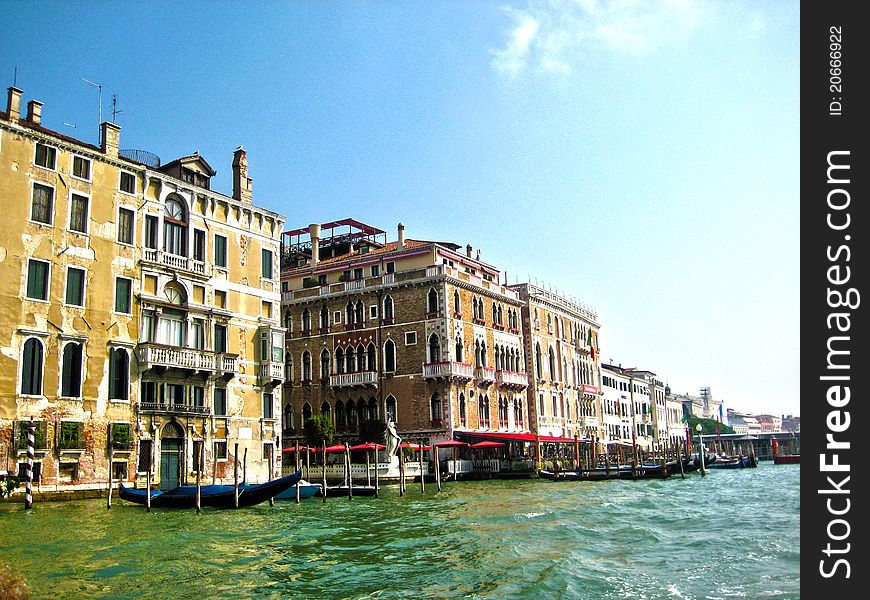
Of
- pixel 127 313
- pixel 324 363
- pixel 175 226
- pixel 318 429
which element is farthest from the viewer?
pixel 324 363

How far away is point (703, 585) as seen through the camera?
1071cm

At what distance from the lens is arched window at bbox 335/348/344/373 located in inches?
1583

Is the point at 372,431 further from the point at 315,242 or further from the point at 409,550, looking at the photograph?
the point at 409,550

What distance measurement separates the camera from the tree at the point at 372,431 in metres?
37.2

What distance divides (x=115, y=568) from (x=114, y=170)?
1662cm

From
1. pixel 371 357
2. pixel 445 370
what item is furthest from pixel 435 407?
pixel 371 357

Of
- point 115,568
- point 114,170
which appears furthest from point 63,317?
point 115,568

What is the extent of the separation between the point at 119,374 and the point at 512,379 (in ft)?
75.7

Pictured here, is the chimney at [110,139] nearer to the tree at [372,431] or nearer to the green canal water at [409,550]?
the green canal water at [409,550]

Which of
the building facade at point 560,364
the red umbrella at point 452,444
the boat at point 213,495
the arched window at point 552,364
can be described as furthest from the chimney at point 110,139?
the arched window at point 552,364

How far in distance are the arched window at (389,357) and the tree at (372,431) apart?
2.68m

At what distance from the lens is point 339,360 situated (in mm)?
40375

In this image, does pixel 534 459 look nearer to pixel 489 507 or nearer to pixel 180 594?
pixel 489 507

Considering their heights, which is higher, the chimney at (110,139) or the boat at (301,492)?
the chimney at (110,139)
